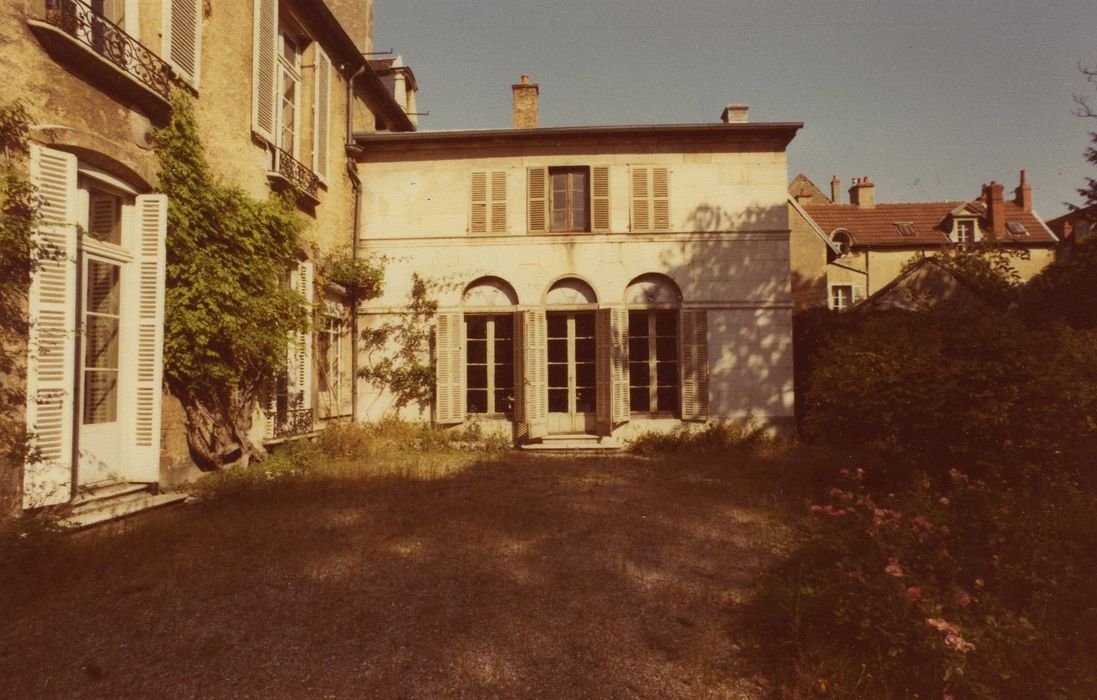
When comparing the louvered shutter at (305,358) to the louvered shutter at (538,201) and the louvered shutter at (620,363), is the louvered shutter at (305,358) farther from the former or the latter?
the louvered shutter at (620,363)

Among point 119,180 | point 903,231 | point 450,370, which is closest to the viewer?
point 119,180

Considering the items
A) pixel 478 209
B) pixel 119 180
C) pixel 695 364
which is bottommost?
pixel 695 364

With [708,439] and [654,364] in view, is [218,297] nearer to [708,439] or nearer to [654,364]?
[654,364]

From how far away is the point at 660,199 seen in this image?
1046 centimetres

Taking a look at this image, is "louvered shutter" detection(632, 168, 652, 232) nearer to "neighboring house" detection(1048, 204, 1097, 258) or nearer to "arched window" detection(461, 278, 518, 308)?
"arched window" detection(461, 278, 518, 308)

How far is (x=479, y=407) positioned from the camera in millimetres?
10555

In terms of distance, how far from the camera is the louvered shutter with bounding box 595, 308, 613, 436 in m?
10.1

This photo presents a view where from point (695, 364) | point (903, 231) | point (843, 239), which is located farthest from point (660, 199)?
point (903, 231)

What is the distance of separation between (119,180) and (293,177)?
3000mm

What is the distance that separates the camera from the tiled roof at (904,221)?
2498 centimetres

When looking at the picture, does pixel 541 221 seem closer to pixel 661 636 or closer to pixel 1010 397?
pixel 1010 397

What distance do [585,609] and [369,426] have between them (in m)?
7.22

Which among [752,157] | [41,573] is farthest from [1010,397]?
[41,573]

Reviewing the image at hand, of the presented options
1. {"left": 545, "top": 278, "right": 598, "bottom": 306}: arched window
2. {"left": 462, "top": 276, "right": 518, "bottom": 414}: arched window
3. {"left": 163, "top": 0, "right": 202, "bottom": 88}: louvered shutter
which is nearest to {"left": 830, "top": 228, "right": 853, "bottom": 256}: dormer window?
{"left": 545, "top": 278, "right": 598, "bottom": 306}: arched window
